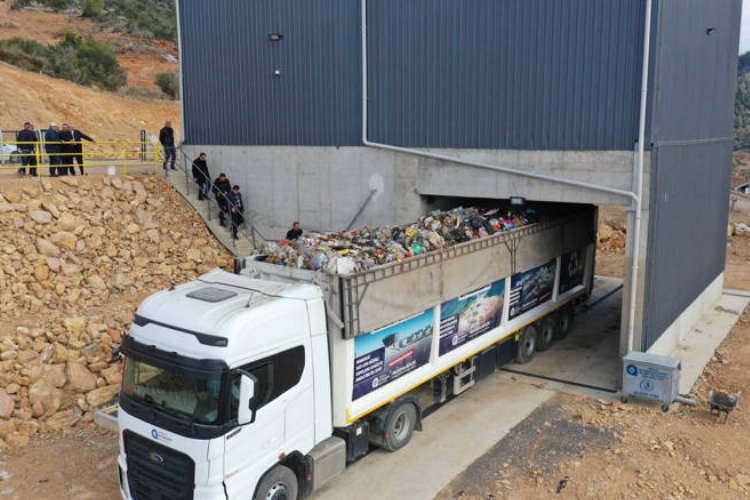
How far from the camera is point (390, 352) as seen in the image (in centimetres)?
890

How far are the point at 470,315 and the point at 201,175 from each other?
10615 mm

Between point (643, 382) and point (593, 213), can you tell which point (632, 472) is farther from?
point (593, 213)

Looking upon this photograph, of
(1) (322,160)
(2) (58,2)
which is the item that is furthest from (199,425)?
(2) (58,2)

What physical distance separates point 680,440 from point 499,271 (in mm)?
3985

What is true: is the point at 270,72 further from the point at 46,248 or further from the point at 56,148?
the point at 46,248

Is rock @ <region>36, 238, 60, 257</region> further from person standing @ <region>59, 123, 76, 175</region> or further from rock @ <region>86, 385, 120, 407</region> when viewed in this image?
rock @ <region>86, 385, 120, 407</region>

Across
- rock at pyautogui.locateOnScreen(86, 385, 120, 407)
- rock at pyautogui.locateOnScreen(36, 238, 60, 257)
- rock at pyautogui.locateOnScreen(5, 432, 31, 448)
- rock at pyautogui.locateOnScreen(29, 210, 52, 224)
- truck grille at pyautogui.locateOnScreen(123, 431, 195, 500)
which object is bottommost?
rock at pyautogui.locateOnScreen(5, 432, 31, 448)

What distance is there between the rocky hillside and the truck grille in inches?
150

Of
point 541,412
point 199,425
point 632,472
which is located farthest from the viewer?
point 541,412

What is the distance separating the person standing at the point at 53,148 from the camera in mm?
16625

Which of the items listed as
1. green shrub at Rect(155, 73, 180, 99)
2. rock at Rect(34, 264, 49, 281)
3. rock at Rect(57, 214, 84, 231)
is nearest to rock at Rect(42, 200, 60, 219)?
rock at Rect(57, 214, 84, 231)

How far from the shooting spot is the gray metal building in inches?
460

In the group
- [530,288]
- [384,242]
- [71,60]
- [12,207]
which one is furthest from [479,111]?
[71,60]

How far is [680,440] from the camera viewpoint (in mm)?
9594
